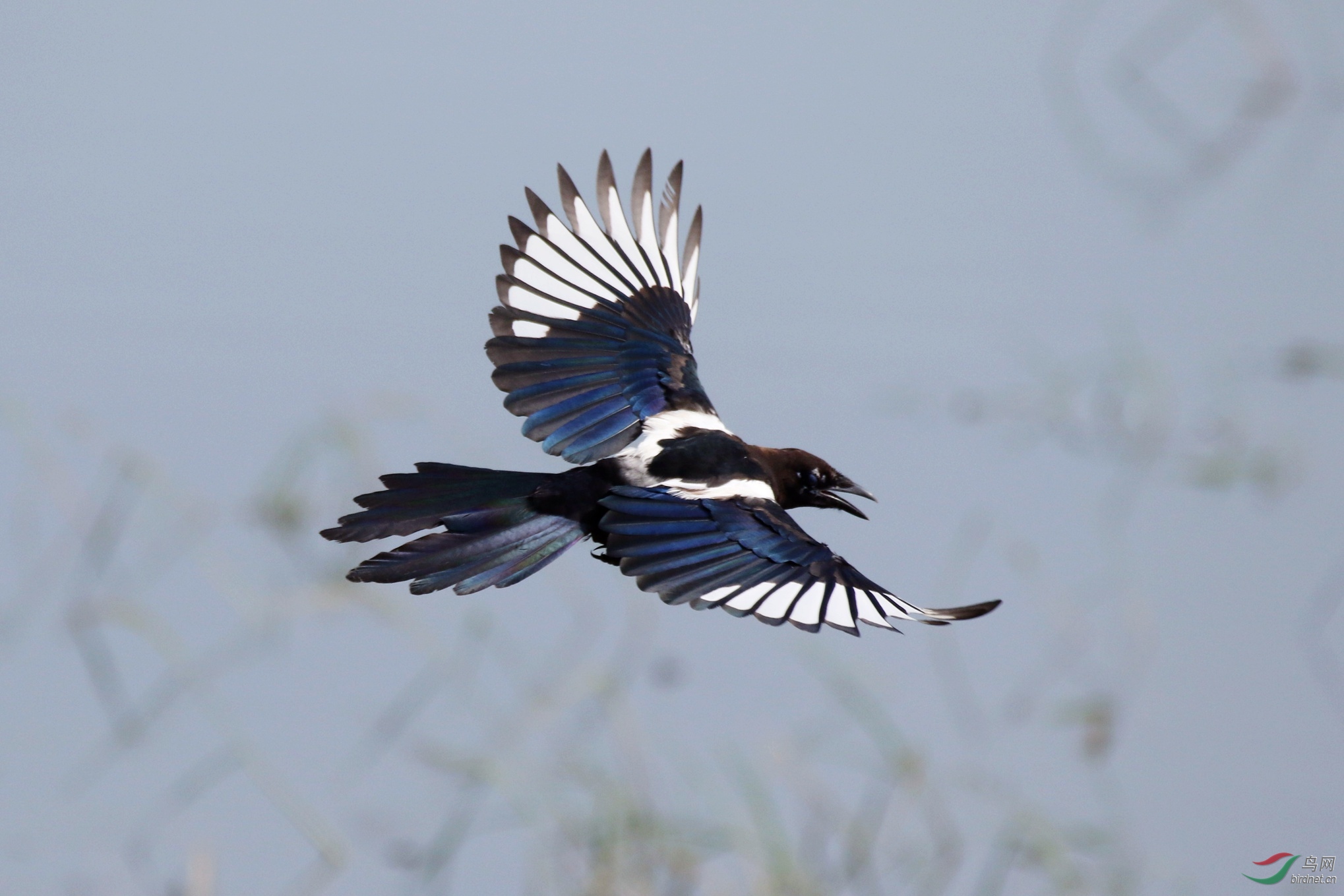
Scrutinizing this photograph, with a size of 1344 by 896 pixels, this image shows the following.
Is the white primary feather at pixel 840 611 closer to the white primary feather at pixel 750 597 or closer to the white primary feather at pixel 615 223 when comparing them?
the white primary feather at pixel 750 597

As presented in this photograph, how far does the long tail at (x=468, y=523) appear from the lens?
1.62 meters

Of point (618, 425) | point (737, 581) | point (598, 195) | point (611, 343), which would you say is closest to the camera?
point (737, 581)

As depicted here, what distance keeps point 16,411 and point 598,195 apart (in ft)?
2.97

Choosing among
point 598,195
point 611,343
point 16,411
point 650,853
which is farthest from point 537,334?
point 16,411

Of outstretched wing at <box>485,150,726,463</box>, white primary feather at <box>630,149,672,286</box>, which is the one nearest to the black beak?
outstretched wing at <box>485,150,726,463</box>

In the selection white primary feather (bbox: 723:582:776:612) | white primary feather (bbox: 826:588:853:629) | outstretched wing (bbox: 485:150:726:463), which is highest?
outstretched wing (bbox: 485:150:726:463)

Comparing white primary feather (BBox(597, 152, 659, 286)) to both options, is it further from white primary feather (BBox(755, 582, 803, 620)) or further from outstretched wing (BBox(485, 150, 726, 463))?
white primary feather (BBox(755, 582, 803, 620))

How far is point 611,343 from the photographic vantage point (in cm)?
208

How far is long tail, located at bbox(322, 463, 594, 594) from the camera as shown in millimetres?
1623

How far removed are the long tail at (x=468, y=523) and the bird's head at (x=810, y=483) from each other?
1.09 ft

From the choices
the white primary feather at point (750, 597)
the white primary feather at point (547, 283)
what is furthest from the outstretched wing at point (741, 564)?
the white primary feather at point (547, 283)

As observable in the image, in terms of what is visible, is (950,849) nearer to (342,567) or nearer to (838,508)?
(838,508)

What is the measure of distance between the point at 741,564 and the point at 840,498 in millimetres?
509

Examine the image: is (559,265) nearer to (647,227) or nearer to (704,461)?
(647,227)
